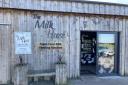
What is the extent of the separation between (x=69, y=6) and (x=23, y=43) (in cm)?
246

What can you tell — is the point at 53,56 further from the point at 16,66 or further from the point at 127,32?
the point at 127,32

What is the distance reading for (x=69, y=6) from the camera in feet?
A: 39.6

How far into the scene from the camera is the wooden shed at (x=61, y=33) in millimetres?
11367

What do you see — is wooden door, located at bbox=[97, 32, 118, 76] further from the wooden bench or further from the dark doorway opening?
the wooden bench

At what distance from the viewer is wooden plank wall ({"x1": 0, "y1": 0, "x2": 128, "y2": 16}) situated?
36.8ft

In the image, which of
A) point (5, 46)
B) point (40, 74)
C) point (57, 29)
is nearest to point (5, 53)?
point (5, 46)

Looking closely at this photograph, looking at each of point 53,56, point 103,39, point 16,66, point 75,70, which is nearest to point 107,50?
point 103,39

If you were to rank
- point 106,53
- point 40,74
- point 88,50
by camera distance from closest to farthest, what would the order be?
point 40,74
point 106,53
point 88,50

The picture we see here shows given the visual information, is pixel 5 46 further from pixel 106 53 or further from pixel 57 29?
pixel 106 53

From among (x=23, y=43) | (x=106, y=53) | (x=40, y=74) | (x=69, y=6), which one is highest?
(x=69, y=6)

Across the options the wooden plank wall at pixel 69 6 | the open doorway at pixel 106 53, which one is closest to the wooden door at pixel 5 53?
the wooden plank wall at pixel 69 6

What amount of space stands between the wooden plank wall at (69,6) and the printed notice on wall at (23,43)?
1079 millimetres

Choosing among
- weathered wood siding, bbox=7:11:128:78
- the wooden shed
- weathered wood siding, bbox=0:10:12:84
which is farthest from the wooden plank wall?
weathered wood siding, bbox=0:10:12:84

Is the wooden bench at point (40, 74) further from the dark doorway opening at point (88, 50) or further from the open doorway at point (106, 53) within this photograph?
the dark doorway opening at point (88, 50)
